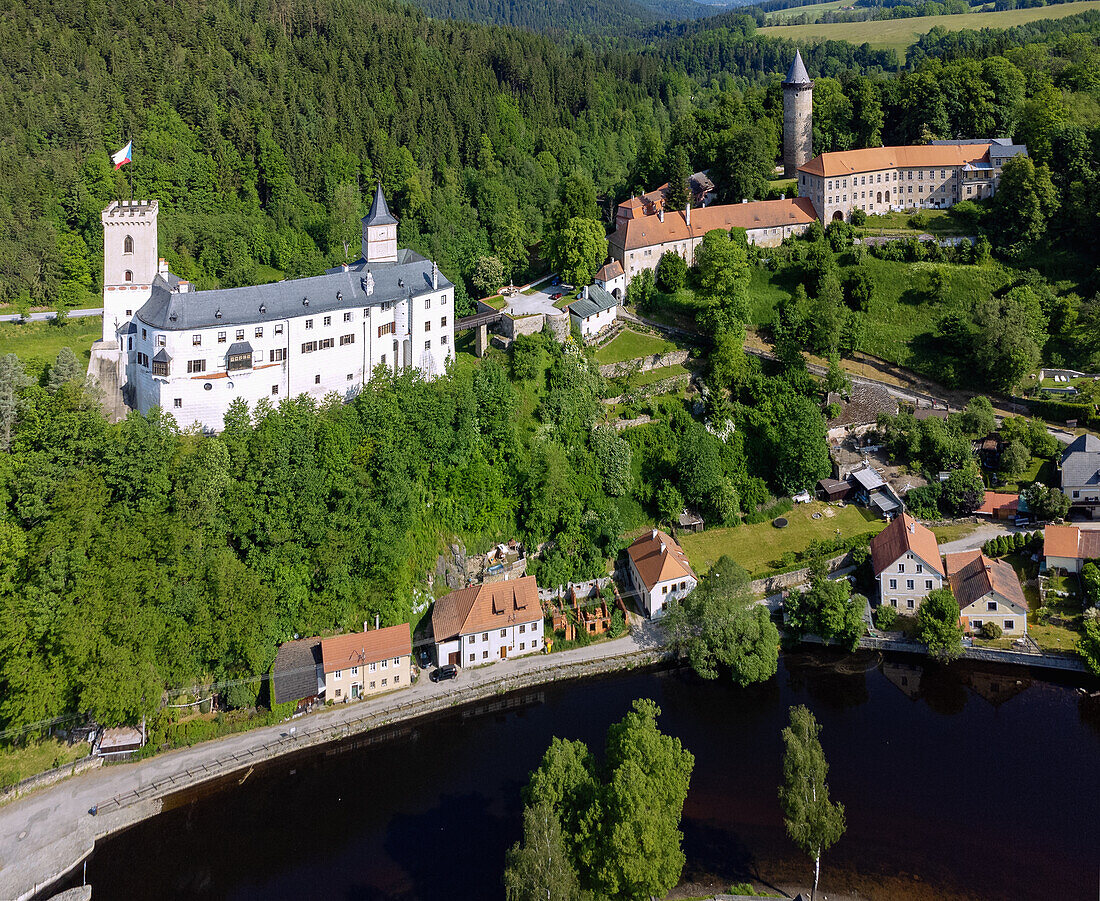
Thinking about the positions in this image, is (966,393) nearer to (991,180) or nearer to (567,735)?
(991,180)

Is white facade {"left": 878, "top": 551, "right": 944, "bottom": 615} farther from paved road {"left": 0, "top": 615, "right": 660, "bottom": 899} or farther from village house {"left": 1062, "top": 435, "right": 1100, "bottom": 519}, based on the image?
paved road {"left": 0, "top": 615, "right": 660, "bottom": 899}

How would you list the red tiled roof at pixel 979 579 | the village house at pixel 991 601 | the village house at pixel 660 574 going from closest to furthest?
the village house at pixel 991 601 < the red tiled roof at pixel 979 579 < the village house at pixel 660 574

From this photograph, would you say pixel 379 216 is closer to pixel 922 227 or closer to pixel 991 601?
pixel 991 601

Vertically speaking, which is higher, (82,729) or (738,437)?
(738,437)

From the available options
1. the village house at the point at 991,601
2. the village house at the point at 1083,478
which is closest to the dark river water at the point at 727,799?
the village house at the point at 991,601

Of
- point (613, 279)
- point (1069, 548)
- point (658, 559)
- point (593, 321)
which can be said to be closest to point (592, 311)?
point (593, 321)

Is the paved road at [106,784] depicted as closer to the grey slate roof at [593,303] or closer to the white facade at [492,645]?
the white facade at [492,645]

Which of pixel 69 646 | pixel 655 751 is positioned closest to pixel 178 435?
pixel 69 646
